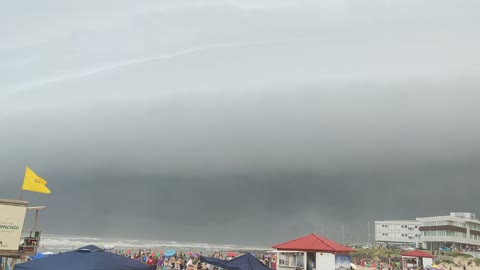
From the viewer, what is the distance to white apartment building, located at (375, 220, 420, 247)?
144812 millimetres

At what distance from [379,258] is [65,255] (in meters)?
99.4

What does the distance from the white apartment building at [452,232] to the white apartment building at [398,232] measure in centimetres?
1486

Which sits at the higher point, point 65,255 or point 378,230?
point 378,230

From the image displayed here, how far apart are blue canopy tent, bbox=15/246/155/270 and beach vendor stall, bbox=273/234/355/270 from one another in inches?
857

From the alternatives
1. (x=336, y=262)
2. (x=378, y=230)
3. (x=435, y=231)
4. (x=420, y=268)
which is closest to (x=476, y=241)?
(x=435, y=231)

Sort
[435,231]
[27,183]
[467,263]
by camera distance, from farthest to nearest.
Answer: [435,231], [467,263], [27,183]

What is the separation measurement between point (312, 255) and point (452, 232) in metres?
104

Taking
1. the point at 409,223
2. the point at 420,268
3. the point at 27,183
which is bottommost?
the point at 420,268

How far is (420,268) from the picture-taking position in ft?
168

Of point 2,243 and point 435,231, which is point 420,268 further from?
point 435,231

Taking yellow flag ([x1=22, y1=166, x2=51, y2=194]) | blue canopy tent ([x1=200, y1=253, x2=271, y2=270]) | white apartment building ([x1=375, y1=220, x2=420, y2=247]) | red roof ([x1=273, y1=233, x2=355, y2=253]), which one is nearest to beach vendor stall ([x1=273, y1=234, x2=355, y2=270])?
red roof ([x1=273, y1=233, x2=355, y2=253])

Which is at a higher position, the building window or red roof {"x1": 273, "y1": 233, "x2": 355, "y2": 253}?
red roof {"x1": 273, "y1": 233, "x2": 355, "y2": 253}

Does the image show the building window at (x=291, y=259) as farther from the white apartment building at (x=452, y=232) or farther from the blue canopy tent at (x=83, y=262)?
the white apartment building at (x=452, y=232)

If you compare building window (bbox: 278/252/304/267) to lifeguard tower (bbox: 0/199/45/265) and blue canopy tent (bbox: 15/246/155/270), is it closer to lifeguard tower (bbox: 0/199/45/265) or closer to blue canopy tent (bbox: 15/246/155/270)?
lifeguard tower (bbox: 0/199/45/265)
